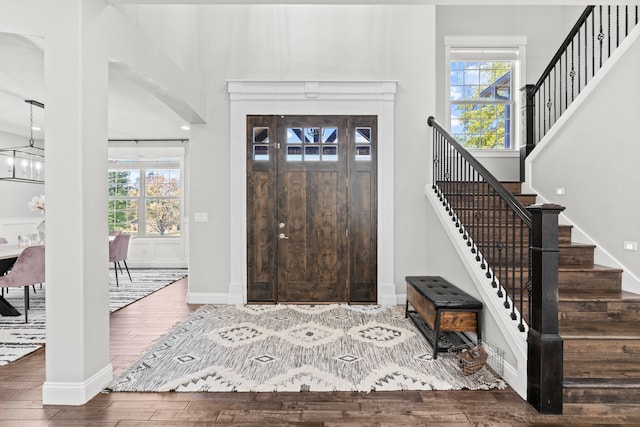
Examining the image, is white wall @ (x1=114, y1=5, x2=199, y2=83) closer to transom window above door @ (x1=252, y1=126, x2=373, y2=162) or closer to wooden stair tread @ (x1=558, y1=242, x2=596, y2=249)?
transom window above door @ (x1=252, y1=126, x2=373, y2=162)

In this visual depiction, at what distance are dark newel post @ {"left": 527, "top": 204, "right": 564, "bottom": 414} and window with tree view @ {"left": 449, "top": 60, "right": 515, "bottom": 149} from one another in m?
3.87

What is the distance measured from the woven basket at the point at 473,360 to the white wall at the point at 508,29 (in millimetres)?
3832

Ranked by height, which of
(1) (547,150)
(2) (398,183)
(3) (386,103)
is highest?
(3) (386,103)

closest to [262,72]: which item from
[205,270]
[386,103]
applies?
[386,103]

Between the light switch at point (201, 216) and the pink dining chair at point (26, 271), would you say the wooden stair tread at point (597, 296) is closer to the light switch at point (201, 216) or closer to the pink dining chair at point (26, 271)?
the light switch at point (201, 216)

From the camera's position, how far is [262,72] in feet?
15.7

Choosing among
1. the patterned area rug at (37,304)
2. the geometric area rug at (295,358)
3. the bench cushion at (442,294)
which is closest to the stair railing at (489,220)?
the bench cushion at (442,294)

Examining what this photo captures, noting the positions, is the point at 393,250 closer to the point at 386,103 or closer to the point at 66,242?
the point at 386,103

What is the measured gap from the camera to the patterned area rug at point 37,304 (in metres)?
3.37

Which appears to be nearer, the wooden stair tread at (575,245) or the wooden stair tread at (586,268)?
the wooden stair tread at (586,268)

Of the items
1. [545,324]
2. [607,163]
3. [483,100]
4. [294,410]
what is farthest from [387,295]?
[483,100]

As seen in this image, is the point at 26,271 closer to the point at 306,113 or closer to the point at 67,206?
the point at 67,206

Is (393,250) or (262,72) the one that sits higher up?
(262,72)

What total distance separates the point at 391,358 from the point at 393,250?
1.93 meters
